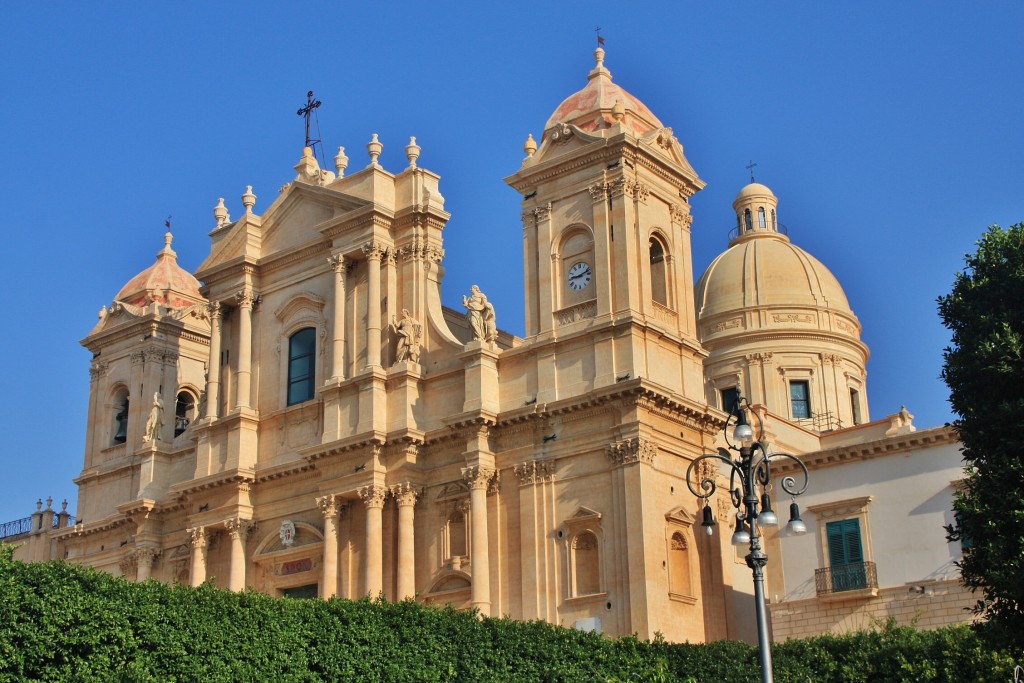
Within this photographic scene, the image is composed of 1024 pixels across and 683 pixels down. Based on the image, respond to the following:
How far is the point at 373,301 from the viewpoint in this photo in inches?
1415

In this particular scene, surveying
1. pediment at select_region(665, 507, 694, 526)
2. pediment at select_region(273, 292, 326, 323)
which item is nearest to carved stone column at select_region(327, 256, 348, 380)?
pediment at select_region(273, 292, 326, 323)

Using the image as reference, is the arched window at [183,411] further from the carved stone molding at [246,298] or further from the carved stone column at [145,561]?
the carved stone molding at [246,298]

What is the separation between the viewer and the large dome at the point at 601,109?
114ft

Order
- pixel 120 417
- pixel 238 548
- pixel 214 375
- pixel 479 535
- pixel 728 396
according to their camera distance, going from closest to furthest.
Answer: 1. pixel 479 535
2. pixel 238 548
3. pixel 214 375
4. pixel 120 417
5. pixel 728 396

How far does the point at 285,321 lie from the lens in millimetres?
38875

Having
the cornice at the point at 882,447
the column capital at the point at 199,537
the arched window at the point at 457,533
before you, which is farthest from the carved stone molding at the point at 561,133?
the column capital at the point at 199,537

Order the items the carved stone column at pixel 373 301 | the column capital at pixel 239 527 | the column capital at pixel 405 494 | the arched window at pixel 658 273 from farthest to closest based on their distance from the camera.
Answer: the column capital at pixel 239 527 → the carved stone column at pixel 373 301 → the arched window at pixel 658 273 → the column capital at pixel 405 494

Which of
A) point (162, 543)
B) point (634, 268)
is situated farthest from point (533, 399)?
point (162, 543)

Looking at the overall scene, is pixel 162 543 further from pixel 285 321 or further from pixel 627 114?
pixel 627 114

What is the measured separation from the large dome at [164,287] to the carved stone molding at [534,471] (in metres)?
17.5

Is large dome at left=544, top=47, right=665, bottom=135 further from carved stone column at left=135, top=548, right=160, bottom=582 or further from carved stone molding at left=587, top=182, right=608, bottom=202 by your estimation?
carved stone column at left=135, top=548, right=160, bottom=582

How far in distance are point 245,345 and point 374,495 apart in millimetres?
7277

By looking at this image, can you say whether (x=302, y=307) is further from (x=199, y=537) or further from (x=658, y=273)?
(x=658, y=273)

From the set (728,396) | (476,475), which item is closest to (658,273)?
(476,475)
